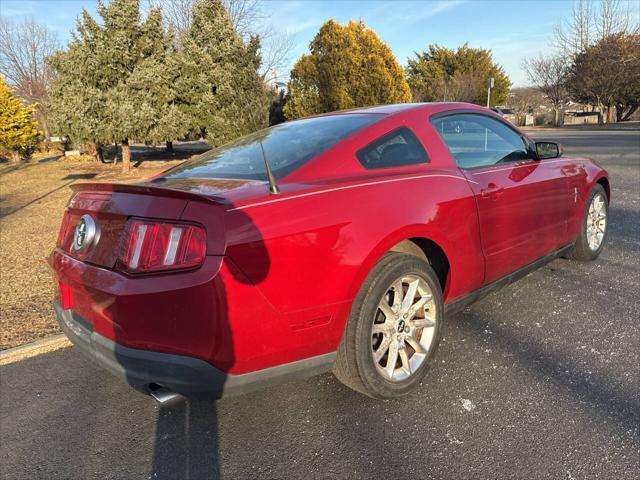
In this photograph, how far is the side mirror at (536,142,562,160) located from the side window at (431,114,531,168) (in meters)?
0.13

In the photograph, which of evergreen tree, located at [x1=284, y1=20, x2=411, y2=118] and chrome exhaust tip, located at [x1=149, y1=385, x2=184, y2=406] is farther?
evergreen tree, located at [x1=284, y1=20, x2=411, y2=118]

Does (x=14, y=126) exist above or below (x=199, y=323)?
above

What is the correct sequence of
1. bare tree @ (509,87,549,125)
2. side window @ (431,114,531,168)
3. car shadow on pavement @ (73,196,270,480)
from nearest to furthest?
car shadow on pavement @ (73,196,270,480) → side window @ (431,114,531,168) → bare tree @ (509,87,549,125)

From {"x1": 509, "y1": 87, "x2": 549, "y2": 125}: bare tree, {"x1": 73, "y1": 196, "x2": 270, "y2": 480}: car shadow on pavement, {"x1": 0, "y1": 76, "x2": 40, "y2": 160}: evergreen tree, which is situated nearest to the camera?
{"x1": 73, "y1": 196, "x2": 270, "y2": 480}: car shadow on pavement

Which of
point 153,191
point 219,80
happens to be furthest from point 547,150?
point 219,80

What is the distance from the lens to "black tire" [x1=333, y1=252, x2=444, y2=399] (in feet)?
7.55

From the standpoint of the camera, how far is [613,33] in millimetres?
36062

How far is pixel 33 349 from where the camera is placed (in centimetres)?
346

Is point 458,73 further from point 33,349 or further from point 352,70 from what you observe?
point 33,349

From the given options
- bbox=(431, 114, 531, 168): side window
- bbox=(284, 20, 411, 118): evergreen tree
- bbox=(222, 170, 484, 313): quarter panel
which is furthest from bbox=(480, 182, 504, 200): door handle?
bbox=(284, 20, 411, 118): evergreen tree

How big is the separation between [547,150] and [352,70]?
15271 mm

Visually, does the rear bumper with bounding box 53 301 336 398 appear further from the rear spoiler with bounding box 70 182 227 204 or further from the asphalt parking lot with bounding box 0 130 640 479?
the rear spoiler with bounding box 70 182 227 204

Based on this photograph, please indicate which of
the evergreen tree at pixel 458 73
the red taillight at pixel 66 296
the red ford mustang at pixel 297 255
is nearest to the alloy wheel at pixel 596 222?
the red ford mustang at pixel 297 255

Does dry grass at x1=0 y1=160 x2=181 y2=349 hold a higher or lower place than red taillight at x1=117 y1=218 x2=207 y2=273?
lower
